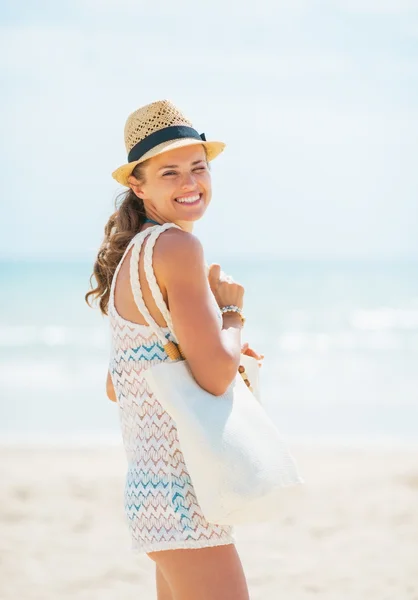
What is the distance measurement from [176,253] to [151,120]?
507 mm

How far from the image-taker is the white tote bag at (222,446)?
221cm

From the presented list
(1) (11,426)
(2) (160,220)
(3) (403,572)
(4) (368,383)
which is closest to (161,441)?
(2) (160,220)

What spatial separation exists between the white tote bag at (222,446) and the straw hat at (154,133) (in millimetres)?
344

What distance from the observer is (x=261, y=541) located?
5.35 m

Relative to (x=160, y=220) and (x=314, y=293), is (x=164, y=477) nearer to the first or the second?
(x=160, y=220)

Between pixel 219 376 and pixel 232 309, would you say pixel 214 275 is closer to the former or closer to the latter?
pixel 232 309

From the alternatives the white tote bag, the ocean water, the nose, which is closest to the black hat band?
the nose

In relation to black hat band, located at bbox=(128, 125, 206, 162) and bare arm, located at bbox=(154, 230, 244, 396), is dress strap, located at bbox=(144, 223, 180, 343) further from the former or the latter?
black hat band, located at bbox=(128, 125, 206, 162)

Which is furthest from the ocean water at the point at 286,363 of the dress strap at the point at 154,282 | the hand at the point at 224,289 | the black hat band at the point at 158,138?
the dress strap at the point at 154,282

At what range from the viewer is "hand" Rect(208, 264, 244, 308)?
2.56 meters

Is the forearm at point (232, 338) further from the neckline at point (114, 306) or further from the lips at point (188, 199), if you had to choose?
the lips at point (188, 199)

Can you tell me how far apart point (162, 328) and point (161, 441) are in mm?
320

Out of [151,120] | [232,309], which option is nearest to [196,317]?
[232,309]

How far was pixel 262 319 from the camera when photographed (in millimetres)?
25500
